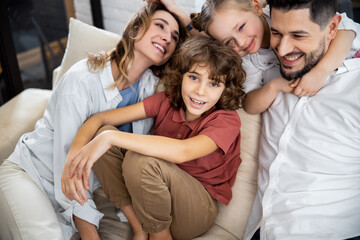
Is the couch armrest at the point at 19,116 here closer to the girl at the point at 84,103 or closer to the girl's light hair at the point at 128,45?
the girl at the point at 84,103

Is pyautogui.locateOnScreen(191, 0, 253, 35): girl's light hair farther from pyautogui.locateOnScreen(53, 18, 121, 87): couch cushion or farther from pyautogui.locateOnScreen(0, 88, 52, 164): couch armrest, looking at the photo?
pyautogui.locateOnScreen(0, 88, 52, 164): couch armrest

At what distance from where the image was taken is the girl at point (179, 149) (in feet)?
4.39

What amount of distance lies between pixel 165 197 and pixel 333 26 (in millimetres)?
921

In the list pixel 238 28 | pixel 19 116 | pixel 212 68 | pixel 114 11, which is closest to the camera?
pixel 212 68

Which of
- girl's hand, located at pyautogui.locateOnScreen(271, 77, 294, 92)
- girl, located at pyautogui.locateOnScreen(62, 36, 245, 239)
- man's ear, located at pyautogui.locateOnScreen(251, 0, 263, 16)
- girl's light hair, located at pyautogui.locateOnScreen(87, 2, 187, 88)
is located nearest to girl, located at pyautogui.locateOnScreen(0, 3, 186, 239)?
girl's light hair, located at pyautogui.locateOnScreen(87, 2, 187, 88)

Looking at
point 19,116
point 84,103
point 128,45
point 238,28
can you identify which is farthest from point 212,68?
point 19,116

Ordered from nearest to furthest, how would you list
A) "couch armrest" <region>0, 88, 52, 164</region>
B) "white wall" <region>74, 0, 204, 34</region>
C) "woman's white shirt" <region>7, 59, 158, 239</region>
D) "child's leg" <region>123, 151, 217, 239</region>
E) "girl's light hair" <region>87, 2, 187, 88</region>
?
"child's leg" <region>123, 151, 217, 239</region> < "woman's white shirt" <region>7, 59, 158, 239</region> < "girl's light hair" <region>87, 2, 187, 88</region> < "couch armrest" <region>0, 88, 52, 164</region> < "white wall" <region>74, 0, 204, 34</region>

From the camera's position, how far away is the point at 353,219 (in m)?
1.37

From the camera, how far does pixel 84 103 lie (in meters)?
A: 1.61

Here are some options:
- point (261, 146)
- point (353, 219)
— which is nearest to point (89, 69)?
point (261, 146)

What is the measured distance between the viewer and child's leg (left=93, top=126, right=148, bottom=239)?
149 cm

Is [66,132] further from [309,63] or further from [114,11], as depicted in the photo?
[114,11]

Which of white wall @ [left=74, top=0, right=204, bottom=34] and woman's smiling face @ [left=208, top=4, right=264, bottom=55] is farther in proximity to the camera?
white wall @ [left=74, top=0, right=204, bottom=34]

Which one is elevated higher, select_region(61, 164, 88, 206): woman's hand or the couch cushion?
the couch cushion
